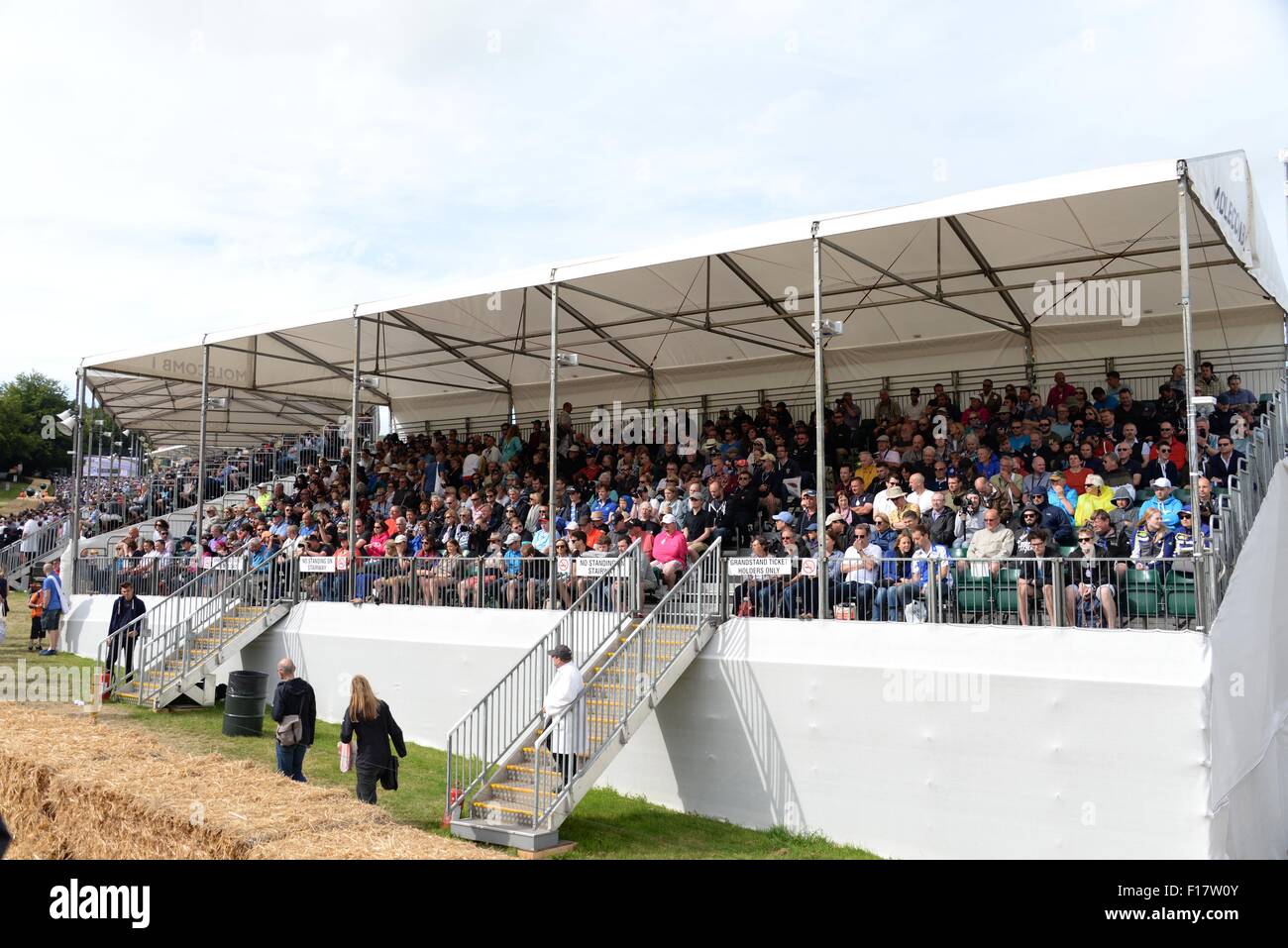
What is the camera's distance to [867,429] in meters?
18.5

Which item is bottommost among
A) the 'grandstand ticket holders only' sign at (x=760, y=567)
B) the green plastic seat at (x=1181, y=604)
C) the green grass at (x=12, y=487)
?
the green plastic seat at (x=1181, y=604)

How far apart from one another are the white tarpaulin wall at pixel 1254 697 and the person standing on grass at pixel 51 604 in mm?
22648

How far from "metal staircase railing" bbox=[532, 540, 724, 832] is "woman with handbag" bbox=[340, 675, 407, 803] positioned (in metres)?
1.65

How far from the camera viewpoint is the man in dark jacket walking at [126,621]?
19.1m

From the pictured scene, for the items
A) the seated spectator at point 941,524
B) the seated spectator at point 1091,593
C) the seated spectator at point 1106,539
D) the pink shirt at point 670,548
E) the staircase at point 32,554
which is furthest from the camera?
the staircase at point 32,554

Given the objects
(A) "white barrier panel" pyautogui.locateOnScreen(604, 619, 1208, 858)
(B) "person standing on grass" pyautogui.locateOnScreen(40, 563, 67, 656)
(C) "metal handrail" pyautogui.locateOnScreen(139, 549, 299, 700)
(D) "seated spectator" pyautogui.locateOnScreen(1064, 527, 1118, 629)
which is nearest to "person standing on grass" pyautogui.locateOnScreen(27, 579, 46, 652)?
(B) "person standing on grass" pyautogui.locateOnScreen(40, 563, 67, 656)

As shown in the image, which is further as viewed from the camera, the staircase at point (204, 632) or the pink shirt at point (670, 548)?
the staircase at point (204, 632)

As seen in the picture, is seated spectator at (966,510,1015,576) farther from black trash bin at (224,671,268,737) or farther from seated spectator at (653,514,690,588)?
black trash bin at (224,671,268,737)

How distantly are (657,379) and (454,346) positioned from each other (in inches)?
194

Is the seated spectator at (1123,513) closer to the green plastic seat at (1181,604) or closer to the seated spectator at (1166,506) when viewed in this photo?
the seated spectator at (1166,506)

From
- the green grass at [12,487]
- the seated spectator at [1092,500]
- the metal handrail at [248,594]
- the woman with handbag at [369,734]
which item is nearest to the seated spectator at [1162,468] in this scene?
the seated spectator at [1092,500]

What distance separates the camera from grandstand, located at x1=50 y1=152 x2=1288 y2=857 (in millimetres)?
10688

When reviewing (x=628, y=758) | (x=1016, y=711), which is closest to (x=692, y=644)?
(x=628, y=758)
